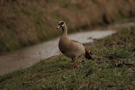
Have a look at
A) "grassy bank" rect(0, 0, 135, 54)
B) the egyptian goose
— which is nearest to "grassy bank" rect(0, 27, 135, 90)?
the egyptian goose

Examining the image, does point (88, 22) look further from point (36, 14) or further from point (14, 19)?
point (14, 19)

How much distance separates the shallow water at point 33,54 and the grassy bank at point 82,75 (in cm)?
204

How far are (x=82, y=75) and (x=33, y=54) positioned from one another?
22.5ft

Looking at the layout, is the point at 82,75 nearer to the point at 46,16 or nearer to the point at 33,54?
the point at 33,54

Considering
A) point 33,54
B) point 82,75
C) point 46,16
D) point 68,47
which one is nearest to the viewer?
point 82,75

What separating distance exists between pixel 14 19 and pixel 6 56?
2918 millimetres

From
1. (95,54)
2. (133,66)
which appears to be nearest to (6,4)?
(95,54)

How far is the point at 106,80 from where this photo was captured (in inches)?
422

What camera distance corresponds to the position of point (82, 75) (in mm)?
11352

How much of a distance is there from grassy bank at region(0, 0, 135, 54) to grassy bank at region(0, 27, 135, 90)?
5461 millimetres

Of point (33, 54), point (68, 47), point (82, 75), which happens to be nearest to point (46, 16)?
point (33, 54)

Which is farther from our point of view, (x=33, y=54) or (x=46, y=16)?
(x=46, y=16)

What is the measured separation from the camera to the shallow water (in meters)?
15.8

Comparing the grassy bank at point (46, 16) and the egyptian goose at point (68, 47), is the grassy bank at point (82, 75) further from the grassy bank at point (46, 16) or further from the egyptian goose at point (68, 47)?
the grassy bank at point (46, 16)
